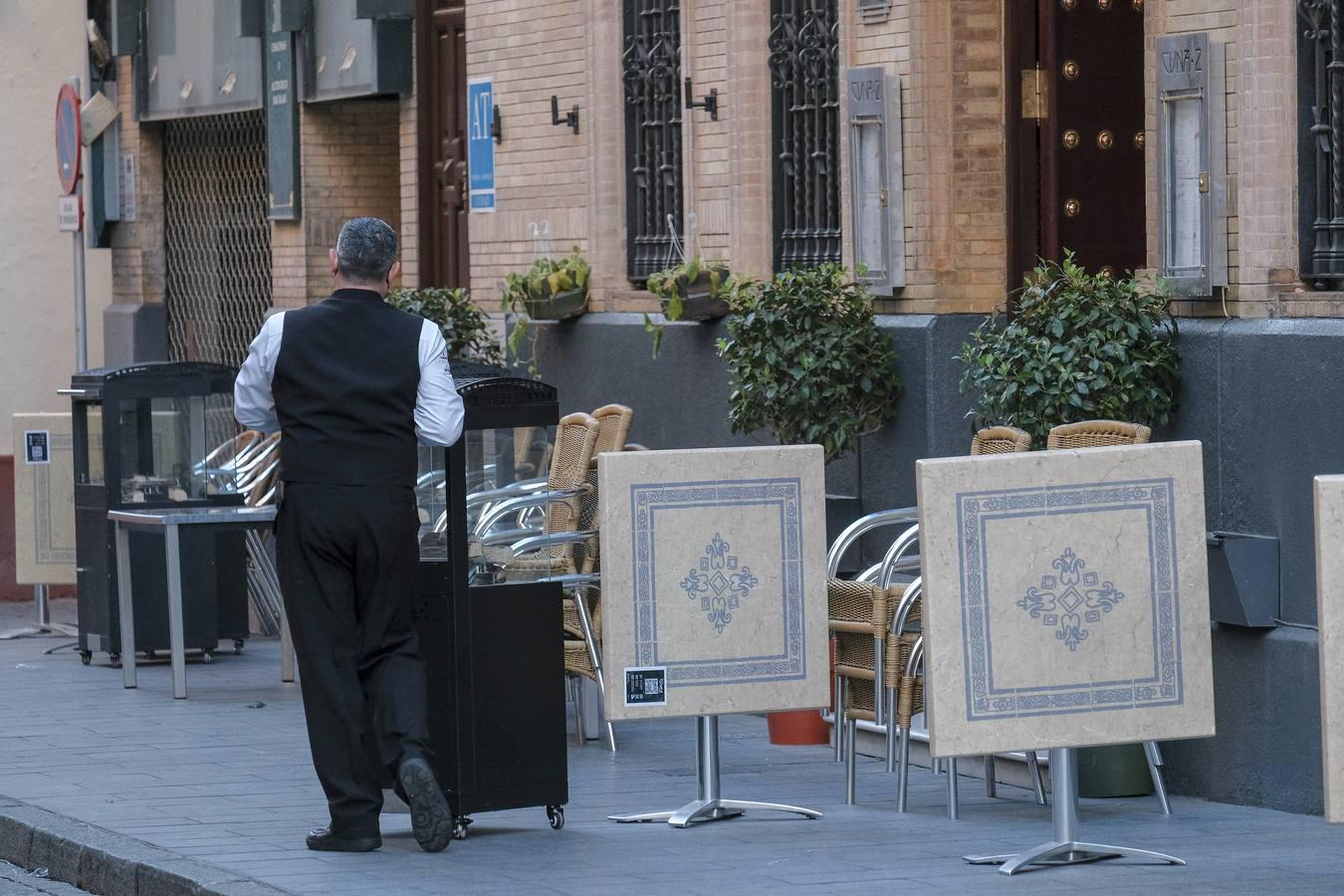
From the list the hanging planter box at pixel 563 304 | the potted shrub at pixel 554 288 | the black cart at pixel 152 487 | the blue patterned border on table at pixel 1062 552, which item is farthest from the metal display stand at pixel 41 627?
the blue patterned border on table at pixel 1062 552

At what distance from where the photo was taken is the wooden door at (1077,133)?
35.3 ft

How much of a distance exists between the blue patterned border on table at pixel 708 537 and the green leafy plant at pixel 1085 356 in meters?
1.38

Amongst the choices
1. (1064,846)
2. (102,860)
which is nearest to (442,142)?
(102,860)

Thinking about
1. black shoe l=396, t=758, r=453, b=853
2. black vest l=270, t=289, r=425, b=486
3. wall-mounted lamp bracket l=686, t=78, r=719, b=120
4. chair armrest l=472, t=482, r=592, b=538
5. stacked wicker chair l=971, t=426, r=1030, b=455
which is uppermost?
wall-mounted lamp bracket l=686, t=78, r=719, b=120

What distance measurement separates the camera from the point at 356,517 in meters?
7.54

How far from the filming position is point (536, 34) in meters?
14.4

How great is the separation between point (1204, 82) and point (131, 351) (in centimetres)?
1338

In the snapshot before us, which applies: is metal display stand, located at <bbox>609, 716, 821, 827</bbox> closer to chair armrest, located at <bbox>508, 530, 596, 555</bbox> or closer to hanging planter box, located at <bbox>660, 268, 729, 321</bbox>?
chair armrest, located at <bbox>508, 530, 596, 555</bbox>

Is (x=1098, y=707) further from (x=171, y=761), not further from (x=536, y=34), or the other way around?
(x=536, y=34)

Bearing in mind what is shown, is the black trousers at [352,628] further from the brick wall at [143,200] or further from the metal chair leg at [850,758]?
the brick wall at [143,200]

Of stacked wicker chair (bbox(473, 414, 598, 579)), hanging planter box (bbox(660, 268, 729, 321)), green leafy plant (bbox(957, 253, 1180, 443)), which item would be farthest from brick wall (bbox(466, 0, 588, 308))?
Answer: green leafy plant (bbox(957, 253, 1180, 443))

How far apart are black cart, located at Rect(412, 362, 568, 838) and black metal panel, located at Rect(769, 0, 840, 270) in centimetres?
401

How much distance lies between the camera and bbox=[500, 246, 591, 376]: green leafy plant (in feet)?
45.1

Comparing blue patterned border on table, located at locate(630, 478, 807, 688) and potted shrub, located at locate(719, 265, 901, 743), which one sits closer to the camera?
blue patterned border on table, located at locate(630, 478, 807, 688)
